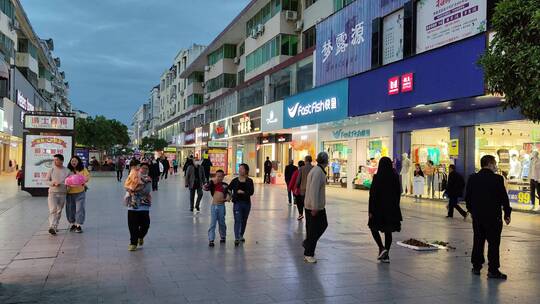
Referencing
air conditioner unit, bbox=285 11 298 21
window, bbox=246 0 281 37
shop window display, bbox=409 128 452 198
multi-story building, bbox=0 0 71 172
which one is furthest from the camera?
multi-story building, bbox=0 0 71 172

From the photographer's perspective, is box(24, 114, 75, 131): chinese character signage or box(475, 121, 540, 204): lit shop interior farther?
box(24, 114, 75, 131): chinese character signage

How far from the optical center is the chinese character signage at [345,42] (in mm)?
22078

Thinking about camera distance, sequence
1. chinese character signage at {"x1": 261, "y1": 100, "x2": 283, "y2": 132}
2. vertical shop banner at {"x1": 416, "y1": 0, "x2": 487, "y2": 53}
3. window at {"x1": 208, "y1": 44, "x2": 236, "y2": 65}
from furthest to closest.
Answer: window at {"x1": 208, "y1": 44, "x2": 236, "y2": 65} < chinese character signage at {"x1": 261, "y1": 100, "x2": 283, "y2": 132} < vertical shop banner at {"x1": 416, "y1": 0, "x2": 487, "y2": 53}

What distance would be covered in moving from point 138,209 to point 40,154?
39.0 feet

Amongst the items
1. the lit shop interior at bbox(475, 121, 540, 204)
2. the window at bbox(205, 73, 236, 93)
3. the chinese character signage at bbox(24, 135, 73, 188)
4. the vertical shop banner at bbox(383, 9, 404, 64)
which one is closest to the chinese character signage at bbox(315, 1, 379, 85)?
the vertical shop banner at bbox(383, 9, 404, 64)

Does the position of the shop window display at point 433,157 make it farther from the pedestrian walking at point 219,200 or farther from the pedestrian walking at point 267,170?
the pedestrian walking at point 219,200

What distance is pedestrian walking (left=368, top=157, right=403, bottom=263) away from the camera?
303 inches

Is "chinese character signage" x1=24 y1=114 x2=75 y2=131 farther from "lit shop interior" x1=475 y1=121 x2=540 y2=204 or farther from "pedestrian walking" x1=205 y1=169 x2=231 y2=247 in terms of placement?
"lit shop interior" x1=475 y1=121 x2=540 y2=204

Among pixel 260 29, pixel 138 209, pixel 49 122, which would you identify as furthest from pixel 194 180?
pixel 260 29

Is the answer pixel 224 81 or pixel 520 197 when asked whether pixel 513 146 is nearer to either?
pixel 520 197

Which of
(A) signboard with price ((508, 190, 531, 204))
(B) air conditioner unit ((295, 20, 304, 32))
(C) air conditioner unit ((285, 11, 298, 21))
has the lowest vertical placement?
(A) signboard with price ((508, 190, 531, 204))

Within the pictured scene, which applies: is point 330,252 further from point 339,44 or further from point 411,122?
point 339,44

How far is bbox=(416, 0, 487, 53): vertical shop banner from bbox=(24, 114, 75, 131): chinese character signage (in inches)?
533

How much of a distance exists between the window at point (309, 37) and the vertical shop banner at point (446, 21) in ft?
46.4
